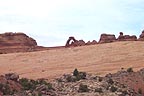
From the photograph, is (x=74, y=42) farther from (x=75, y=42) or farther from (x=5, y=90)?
(x=5, y=90)

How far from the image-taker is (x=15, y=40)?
70875 millimetres

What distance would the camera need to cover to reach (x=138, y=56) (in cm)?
4762

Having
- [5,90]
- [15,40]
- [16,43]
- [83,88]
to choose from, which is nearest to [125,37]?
[16,43]

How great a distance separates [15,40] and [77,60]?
2274 centimetres

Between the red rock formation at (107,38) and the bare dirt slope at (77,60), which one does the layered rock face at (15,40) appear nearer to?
the red rock formation at (107,38)

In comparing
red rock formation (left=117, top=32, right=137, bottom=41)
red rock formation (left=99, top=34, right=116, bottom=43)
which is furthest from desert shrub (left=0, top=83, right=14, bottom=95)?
red rock formation (left=99, top=34, right=116, bottom=43)

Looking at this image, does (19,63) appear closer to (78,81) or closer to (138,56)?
(138,56)

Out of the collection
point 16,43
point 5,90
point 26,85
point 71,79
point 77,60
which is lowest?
point 5,90

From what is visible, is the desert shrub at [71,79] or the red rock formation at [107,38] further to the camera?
the red rock formation at [107,38]

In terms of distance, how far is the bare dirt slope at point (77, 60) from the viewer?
142 ft

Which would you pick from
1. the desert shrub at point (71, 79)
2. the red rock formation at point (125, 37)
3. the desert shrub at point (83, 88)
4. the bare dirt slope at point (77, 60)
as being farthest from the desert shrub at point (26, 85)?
the red rock formation at point (125, 37)

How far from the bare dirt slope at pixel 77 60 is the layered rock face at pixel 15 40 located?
11420 millimetres

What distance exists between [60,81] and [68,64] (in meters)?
17.4

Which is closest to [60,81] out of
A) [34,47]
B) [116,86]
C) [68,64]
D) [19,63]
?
[116,86]
